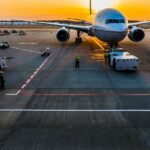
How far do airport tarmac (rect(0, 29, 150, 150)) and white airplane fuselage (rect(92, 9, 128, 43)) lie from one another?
863 cm

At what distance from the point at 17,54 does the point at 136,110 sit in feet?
96.4

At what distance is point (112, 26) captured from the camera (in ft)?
146

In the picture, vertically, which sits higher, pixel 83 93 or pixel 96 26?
pixel 96 26

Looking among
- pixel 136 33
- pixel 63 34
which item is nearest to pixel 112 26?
pixel 136 33

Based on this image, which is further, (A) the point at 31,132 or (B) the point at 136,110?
(B) the point at 136,110

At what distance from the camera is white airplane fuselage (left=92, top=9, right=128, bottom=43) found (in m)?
44.2

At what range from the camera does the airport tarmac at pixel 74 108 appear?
15.6 m

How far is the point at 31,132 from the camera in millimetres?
16766

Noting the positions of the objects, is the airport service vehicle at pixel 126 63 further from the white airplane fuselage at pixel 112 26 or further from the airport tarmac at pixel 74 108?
the white airplane fuselage at pixel 112 26

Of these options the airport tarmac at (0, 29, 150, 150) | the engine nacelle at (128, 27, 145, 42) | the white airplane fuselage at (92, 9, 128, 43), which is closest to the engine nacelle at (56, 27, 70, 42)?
the white airplane fuselage at (92, 9, 128, 43)

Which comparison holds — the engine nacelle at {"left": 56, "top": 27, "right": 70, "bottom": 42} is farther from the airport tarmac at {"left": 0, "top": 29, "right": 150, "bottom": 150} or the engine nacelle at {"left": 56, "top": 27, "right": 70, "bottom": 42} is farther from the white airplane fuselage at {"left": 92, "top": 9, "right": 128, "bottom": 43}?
the airport tarmac at {"left": 0, "top": 29, "right": 150, "bottom": 150}

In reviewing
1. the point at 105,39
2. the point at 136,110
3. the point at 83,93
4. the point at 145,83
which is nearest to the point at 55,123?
the point at 136,110

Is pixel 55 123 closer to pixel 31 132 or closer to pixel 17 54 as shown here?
pixel 31 132

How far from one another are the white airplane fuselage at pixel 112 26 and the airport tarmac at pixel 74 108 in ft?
28.3
